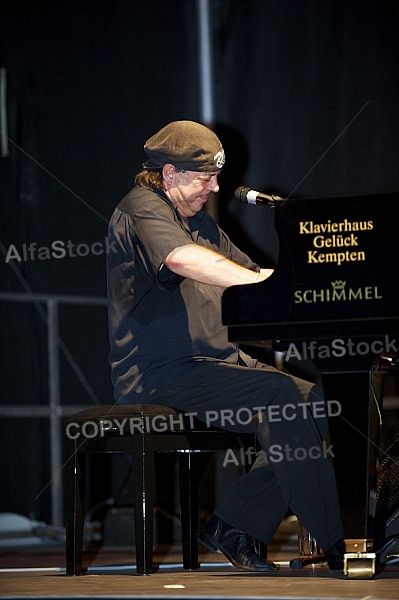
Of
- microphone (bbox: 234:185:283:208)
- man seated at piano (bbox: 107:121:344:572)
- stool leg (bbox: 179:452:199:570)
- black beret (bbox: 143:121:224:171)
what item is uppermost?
black beret (bbox: 143:121:224:171)

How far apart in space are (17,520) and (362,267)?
2.55 metres

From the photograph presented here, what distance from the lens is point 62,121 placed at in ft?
13.6

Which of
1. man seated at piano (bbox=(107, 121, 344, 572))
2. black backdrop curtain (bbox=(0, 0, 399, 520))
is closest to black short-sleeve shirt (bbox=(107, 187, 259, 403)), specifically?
man seated at piano (bbox=(107, 121, 344, 572))

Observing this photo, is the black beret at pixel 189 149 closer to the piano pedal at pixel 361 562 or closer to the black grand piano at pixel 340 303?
the black grand piano at pixel 340 303

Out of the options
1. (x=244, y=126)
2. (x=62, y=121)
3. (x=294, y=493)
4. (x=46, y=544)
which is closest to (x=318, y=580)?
(x=294, y=493)

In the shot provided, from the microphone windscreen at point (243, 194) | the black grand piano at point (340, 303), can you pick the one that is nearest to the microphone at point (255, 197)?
the microphone windscreen at point (243, 194)

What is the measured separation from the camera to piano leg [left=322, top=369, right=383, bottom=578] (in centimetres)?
219

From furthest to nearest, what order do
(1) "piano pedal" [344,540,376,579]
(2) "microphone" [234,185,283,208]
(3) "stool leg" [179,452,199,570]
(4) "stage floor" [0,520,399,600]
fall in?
1. (3) "stool leg" [179,452,199,570]
2. (2) "microphone" [234,185,283,208]
3. (1) "piano pedal" [344,540,376,579]
4. (4) "stage floor" [0,520,399,600]

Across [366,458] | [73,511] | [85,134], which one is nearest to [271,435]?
[366,458]

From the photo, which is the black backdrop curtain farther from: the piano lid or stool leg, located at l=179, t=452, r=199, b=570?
the piano lid

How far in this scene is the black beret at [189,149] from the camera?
8.66ft

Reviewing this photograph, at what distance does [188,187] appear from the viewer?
2684 mm

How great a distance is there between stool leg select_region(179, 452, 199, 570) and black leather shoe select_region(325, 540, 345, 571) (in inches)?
20.2

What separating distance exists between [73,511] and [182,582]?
0.44m
